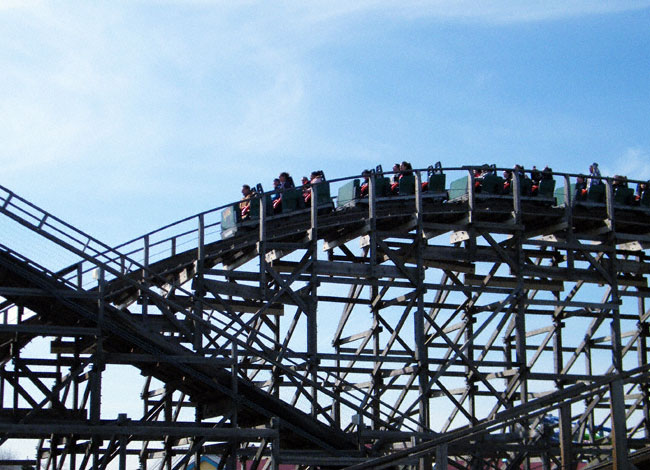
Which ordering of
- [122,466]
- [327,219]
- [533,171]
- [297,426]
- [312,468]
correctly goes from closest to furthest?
1. [122,466]
2. [297,426]
3. [312,468]
4. [327,219]
5. [533,171]

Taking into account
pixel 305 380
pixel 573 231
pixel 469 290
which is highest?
pixel 573 231

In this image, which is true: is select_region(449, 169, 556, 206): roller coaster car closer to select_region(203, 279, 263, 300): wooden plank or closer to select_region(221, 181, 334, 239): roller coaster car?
select_region(221, 181, 334, 239): roller coaster car

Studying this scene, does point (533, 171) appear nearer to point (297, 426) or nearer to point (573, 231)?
point (573, 231)

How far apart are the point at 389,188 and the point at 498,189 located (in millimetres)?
2676

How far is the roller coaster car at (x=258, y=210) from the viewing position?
2223cm

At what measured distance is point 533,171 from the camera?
24297 mm

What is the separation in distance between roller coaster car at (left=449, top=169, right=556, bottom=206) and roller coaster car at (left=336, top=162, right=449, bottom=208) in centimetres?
32

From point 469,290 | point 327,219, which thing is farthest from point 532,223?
point 327,219

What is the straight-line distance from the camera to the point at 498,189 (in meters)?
24.7

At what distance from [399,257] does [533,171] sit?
3622 mm

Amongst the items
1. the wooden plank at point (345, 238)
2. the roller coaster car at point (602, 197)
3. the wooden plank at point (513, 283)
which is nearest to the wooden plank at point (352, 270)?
the wooden plank at point (345, 238)

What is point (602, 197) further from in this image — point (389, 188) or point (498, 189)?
point (389, 188)

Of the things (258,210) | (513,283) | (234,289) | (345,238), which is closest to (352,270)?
(345,238)

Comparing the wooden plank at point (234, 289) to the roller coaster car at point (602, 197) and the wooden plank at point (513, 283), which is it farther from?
the roller coaster car at point (602, 197)
